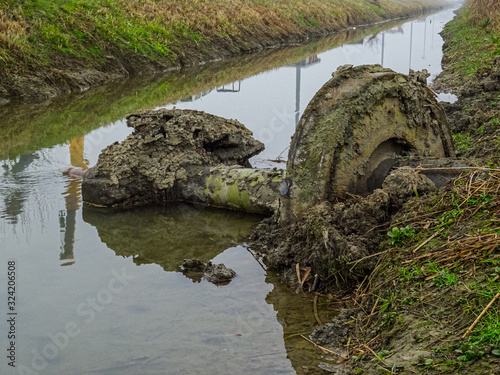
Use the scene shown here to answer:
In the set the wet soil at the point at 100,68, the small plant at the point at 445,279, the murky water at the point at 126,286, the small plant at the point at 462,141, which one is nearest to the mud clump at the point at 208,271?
the murky water at the point at 126,286

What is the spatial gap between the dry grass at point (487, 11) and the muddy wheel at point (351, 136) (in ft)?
52.2

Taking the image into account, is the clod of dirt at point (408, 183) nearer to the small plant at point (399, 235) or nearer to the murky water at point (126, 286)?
the small plant at point (399, 235)

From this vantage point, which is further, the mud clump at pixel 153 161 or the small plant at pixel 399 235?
the mud clump at pixel 153 161

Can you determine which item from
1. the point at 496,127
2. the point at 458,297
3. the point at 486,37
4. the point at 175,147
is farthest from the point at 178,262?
the point at 486,37

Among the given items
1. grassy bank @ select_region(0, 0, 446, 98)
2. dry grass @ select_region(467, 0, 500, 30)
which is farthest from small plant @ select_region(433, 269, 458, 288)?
dry grass @ select_region(467, 0, 500, 30)

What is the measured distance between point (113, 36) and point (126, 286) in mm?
15131

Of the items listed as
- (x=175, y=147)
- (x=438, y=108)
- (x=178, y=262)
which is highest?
(x=438, y=108)

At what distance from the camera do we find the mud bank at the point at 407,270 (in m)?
3.34

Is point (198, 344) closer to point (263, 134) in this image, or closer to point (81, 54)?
point (263, 134)

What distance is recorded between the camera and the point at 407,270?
167 inches

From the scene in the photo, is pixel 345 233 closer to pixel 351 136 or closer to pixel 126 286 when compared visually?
pixel 351 136

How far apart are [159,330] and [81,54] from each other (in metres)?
14.4

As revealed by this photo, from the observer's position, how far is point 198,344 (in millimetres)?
4379

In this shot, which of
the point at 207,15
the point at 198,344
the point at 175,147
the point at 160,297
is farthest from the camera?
the point at 207,15
